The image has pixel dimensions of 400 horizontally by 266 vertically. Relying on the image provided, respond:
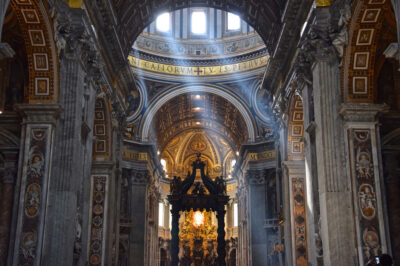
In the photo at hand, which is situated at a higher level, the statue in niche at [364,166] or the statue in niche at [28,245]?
the statue in niche at [364,166]

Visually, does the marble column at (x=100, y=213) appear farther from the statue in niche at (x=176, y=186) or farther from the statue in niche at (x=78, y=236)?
the statue in niche at (x=176, y=186)

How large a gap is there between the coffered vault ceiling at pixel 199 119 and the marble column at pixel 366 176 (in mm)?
20257

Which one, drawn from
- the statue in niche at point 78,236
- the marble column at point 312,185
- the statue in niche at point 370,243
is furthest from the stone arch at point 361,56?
the statue in niche at point 78,236

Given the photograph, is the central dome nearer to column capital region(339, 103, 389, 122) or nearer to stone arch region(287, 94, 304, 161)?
stone arch region(287, 94, 304, 161)

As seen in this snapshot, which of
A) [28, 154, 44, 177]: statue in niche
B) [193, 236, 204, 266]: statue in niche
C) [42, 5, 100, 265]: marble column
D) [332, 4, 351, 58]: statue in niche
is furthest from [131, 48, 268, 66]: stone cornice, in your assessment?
→ [28, 154, 44, 177]: statue in niche

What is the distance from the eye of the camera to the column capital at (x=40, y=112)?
1224 centimetres

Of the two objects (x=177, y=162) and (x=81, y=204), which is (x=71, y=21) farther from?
(x=177, y=162)

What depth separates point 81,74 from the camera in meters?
13.1

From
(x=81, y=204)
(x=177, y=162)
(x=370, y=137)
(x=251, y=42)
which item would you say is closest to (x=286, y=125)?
(x=370, y=137)

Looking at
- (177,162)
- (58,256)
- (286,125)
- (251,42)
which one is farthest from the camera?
(177,162)

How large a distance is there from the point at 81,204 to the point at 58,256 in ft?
7.72

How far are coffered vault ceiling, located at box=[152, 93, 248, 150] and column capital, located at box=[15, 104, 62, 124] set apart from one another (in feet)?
68.3

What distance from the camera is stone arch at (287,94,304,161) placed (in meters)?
17.6

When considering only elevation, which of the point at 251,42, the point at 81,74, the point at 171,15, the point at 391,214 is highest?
the point at 171,15
